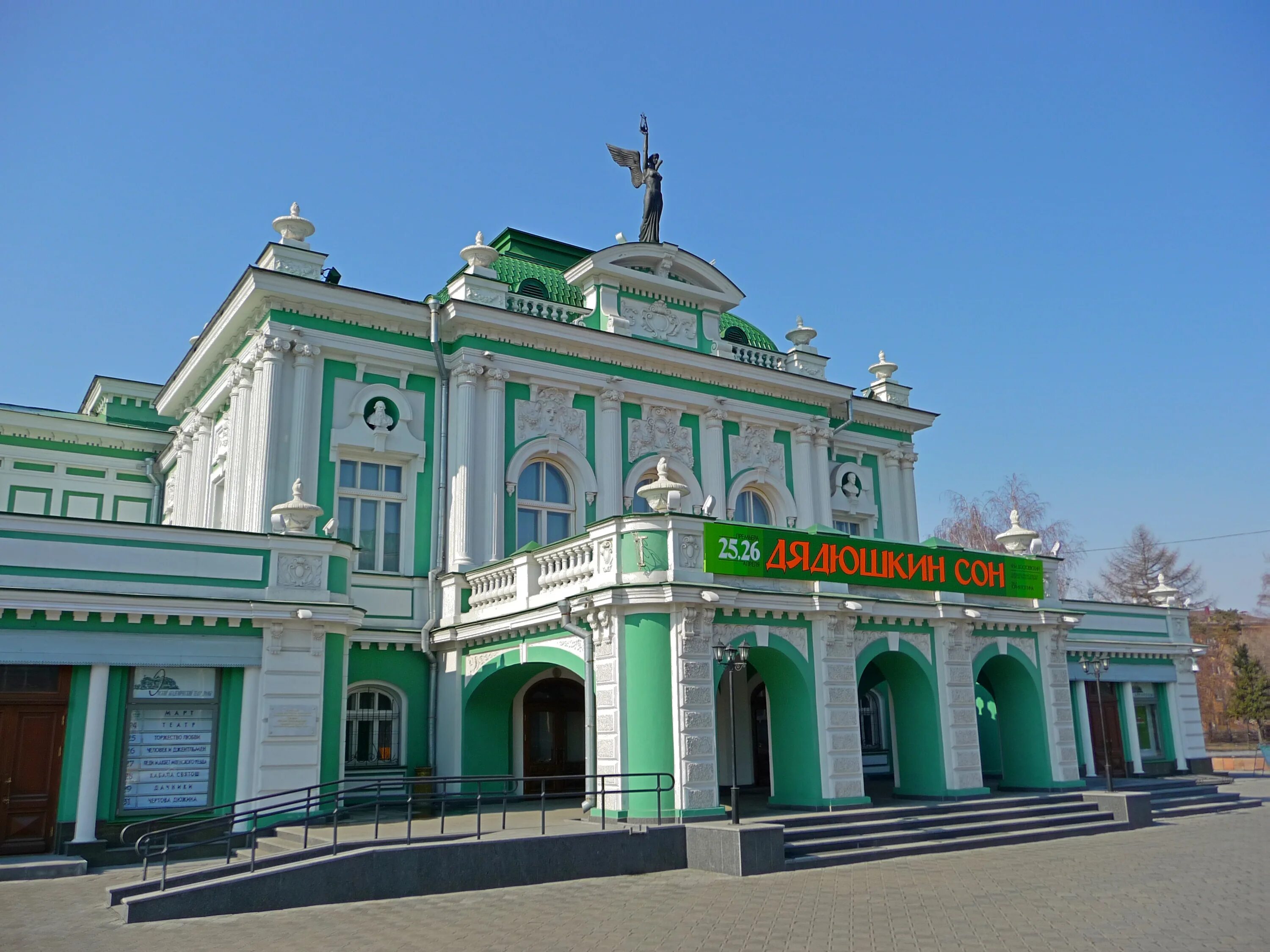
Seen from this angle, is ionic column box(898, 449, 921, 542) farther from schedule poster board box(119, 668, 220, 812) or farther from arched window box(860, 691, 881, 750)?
schedule poster board box(119, 668, 220, 812)

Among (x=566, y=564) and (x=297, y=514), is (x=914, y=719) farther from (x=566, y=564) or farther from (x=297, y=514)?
(x=297, y=514)

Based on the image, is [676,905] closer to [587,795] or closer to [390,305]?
[587,795]

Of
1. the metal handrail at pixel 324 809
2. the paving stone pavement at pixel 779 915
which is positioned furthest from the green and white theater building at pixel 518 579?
the paving stone pavement at pixel 779 915

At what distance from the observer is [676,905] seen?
1088 centimetres

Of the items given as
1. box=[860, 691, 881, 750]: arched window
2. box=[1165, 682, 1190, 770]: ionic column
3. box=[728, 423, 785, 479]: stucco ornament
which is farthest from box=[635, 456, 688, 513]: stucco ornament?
box=[1165, 682, 1190, 770]: ionic column

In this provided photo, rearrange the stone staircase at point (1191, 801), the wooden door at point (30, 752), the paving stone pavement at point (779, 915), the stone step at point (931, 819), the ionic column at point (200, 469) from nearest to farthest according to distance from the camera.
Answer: the paving stone pavement at point (779, 915) → the wooden door at point (30, 752) → the stone step at point (931, 819) → the stone staircase at point (1191, 801) → the ionic column at point (200, 469)

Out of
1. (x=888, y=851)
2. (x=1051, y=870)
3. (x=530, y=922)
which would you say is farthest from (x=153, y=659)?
(x=1051, y=870)

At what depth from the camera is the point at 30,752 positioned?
45.2 ft

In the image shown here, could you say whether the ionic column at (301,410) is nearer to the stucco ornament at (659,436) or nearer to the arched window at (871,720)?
the stucco ornament at (659,436)

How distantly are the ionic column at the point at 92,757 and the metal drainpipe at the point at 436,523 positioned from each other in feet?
18.3

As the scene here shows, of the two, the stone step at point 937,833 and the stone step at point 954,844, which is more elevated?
the stone step at point 937,833

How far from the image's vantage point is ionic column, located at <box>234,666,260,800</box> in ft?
47.6

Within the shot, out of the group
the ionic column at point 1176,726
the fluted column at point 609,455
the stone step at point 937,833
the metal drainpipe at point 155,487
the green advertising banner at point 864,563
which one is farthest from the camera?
the ionic column at point 1176,726

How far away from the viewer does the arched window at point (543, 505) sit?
794 inches
